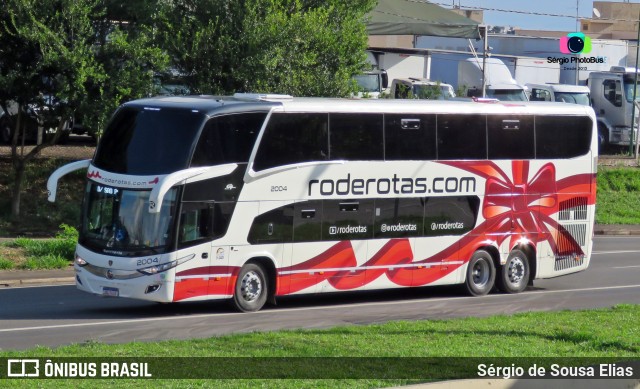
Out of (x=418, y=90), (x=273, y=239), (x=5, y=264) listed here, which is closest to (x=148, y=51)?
(x=5, y=264)

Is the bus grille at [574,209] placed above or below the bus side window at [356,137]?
below

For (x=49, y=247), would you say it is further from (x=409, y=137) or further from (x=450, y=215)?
(x=450, y=215)

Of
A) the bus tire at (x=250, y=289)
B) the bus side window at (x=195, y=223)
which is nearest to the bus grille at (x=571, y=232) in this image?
the bus tire at (x=250, y=289)

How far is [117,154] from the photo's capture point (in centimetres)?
1772

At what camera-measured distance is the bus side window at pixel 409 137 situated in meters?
19.9

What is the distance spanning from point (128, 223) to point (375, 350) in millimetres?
6219

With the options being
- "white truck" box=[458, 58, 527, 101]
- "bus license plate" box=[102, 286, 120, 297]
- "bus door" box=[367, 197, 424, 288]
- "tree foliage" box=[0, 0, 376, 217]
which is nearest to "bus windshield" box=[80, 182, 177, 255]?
"bus license plate" box=[102, 286, 120, 297]

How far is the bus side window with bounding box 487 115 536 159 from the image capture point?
21297 millimetres

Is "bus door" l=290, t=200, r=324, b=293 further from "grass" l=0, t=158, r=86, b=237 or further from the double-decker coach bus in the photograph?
"grass" l=0, t=158, r=86, b=237

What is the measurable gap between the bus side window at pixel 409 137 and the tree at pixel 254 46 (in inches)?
305

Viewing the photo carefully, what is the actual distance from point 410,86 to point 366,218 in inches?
891

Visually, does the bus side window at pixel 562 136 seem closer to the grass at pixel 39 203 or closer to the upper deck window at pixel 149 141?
the upper deck window at pixel 149 141

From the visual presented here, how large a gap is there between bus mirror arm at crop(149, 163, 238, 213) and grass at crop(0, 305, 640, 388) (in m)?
3.71

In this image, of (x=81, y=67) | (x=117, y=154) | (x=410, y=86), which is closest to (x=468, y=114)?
(x=117, y=154)
